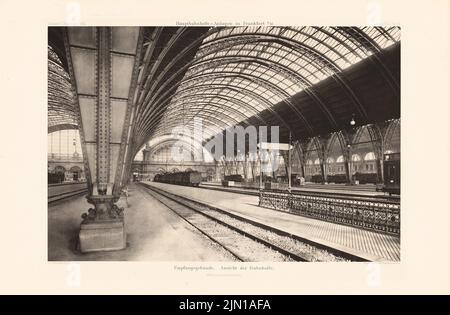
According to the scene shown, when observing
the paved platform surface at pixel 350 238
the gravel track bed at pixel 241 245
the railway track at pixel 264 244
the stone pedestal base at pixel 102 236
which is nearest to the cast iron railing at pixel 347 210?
the paved platform surface at pixel 350 238

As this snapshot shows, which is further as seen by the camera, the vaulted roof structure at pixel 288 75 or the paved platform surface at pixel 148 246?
the vaulted roof structure at pixel 288 75

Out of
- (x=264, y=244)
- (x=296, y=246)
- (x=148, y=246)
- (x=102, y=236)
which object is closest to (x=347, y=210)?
(x=296, y=246)

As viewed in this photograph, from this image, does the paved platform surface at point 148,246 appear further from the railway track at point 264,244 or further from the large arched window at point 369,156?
the large arched window at point 369,156

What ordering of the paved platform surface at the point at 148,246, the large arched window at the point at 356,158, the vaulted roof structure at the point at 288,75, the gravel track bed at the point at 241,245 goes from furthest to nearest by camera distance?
the large arched window at the point at 356,158
the vaulted roof structure at the point at 288,75
the gravel track bed at the point at 241,245
the paved platform surface at the point at 148,246

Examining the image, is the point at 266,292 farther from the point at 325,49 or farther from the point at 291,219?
the point at 325,49

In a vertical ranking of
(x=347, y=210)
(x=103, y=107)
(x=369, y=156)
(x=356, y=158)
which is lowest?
(x=347, y=210)

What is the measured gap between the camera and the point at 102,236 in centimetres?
586

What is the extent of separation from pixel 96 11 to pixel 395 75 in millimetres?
22106

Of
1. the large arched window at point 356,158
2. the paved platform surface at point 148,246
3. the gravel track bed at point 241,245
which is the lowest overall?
the gravel track bed at point 241,245

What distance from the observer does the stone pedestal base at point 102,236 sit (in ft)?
18.9

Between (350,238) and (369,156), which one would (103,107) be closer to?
(350,238)
